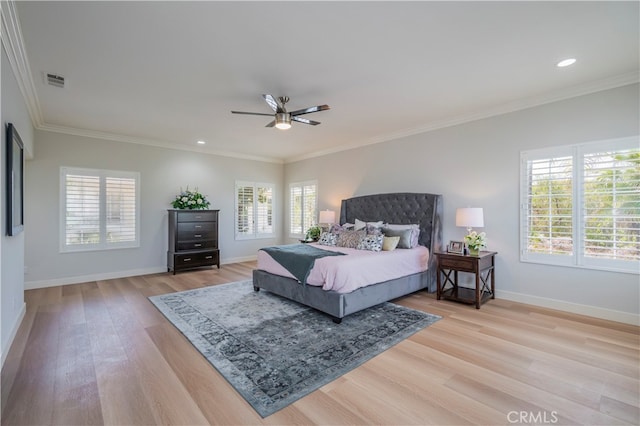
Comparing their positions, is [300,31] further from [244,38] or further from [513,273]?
[513,273]

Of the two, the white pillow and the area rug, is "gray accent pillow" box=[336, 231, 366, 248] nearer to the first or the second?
the white pillow

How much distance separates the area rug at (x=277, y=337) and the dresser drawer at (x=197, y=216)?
6.85 ft

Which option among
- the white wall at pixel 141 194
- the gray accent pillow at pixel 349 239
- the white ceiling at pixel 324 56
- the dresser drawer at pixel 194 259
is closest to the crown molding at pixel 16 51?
the white ceiling at pixel 324 56

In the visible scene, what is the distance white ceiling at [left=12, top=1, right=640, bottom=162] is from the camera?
229cm

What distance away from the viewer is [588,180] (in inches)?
142

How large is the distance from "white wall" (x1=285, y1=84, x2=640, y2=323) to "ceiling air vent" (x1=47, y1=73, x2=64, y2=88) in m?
4.88

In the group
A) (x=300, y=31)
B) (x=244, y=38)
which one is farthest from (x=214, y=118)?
(x=300, y=31)

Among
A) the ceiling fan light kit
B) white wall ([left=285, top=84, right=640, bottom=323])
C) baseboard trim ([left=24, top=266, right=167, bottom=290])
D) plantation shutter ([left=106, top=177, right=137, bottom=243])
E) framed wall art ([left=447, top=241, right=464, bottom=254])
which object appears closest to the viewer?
white wall ([left=285, top=84, right=640, bottom=323])

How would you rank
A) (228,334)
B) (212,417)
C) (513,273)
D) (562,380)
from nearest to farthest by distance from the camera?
(212,417)
(562,380)
(228,334)
(513,273)

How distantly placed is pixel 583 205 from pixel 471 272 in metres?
1.54

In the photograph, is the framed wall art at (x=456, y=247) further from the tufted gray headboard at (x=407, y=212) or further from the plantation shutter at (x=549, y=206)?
the plantation shutter at (x=549, y=206)

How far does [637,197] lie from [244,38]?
4.48 metres

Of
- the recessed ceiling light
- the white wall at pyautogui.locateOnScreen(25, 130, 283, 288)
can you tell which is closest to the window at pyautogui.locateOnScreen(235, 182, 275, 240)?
the white wall at pyautogui.locateOnScreen(25, 130, 283, 288)

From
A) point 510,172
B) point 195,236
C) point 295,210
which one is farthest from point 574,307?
point 195,236
